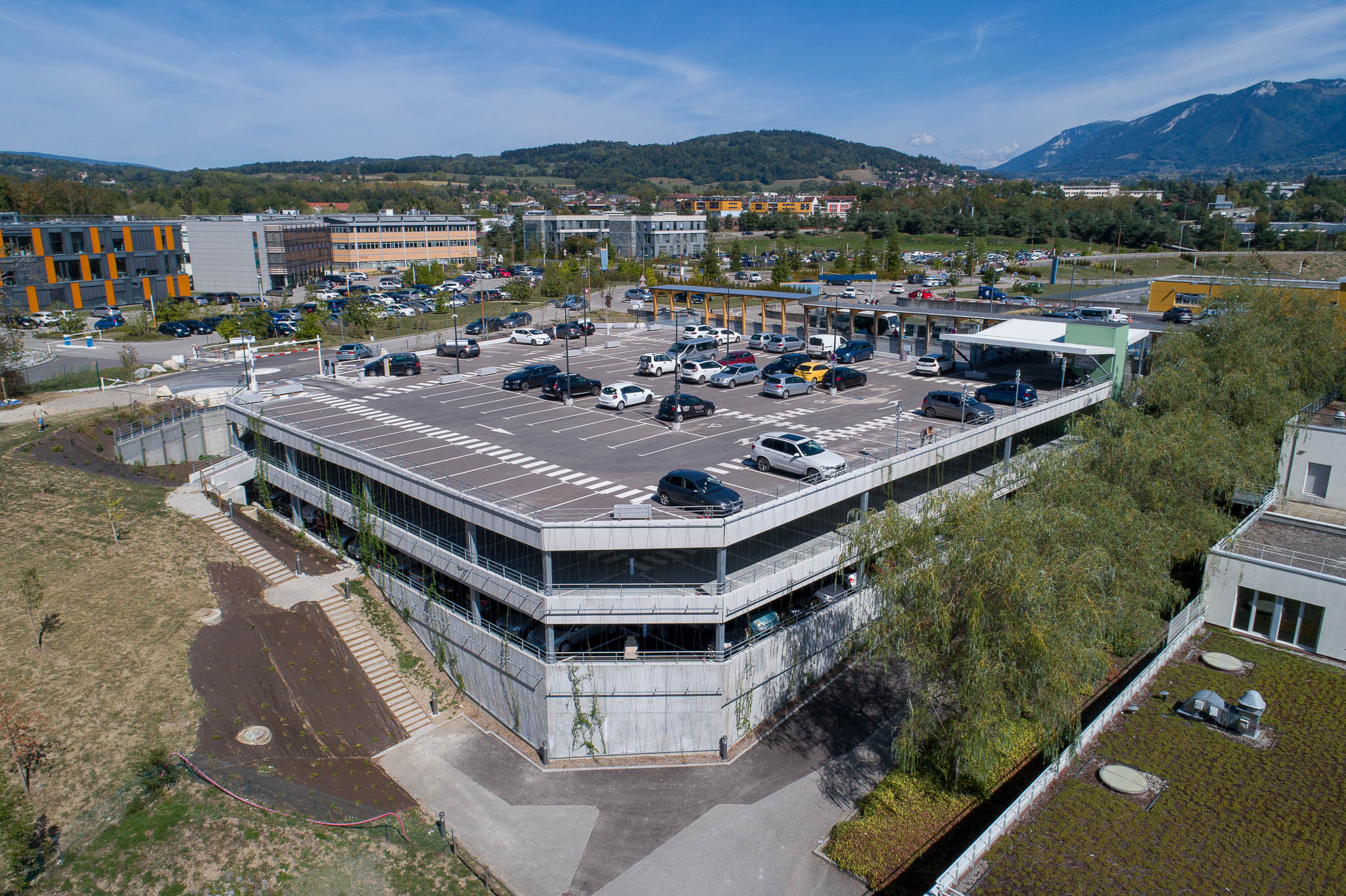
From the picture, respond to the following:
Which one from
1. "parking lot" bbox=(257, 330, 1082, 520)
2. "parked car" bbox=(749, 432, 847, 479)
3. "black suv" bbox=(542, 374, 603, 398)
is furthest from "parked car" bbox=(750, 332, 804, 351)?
"parked car" bbox=(749, 432, 847, 479)

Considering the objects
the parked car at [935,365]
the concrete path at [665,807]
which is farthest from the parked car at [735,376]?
the concrete path at [665,807]

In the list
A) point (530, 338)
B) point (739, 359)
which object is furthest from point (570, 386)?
point (530, 338)

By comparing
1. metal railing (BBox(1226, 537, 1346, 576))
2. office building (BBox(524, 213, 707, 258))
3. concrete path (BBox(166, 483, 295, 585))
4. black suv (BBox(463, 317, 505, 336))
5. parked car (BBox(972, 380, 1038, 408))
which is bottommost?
concrete path (BBox(166, 483, 295, 585))

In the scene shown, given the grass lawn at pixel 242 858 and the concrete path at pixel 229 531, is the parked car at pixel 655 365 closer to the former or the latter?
the concrete path at pixel 229 531

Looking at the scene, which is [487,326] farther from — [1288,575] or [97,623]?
[1288,575]

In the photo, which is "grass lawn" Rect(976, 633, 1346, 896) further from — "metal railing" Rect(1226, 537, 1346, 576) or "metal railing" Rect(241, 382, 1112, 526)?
"metal railing" Rect(241, 382, 1112, 526)

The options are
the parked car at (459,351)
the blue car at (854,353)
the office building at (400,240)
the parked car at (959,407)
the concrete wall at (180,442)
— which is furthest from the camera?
the office building at (400,240)
